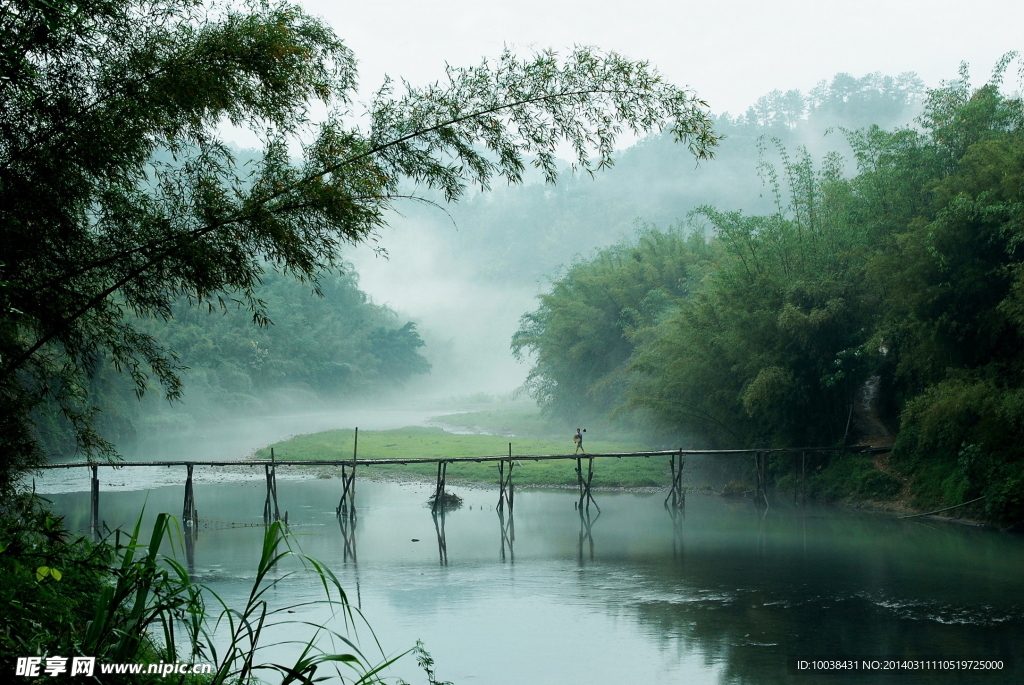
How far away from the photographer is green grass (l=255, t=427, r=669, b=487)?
23438 millimetres

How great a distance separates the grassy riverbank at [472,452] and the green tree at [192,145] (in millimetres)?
17092

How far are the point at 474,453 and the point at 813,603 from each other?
1652 centimetres

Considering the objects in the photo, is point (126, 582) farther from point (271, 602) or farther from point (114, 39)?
point (271, 602)

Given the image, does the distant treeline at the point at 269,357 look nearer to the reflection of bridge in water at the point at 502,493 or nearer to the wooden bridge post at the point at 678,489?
the reflection of bridge in water at the point at 502,493

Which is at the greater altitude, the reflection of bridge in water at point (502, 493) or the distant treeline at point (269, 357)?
the distant treeline at point (269, 357)

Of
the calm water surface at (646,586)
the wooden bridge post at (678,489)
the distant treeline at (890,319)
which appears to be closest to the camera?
the calm water surface at (646,586)

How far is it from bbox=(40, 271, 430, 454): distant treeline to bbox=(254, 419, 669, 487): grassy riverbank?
583cm

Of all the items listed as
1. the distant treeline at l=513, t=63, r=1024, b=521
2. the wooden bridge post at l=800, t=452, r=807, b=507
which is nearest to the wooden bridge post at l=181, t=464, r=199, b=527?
the distant treeline at l=513, t=63, r=1024, b=521

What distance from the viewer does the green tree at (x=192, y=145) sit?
5.73 metres

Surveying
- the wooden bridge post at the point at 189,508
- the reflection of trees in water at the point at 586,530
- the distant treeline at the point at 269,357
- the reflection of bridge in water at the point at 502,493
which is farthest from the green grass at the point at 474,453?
the wooden bridge post at the point at 189,508

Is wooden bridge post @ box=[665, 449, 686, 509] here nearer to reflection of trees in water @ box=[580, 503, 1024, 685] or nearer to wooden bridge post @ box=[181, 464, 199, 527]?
reflection of trees in water @ box=[580, 503, 1024, 685]

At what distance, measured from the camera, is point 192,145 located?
6656mm

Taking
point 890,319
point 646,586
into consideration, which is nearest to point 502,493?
point 646,586

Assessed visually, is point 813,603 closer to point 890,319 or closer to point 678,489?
point 890,319
